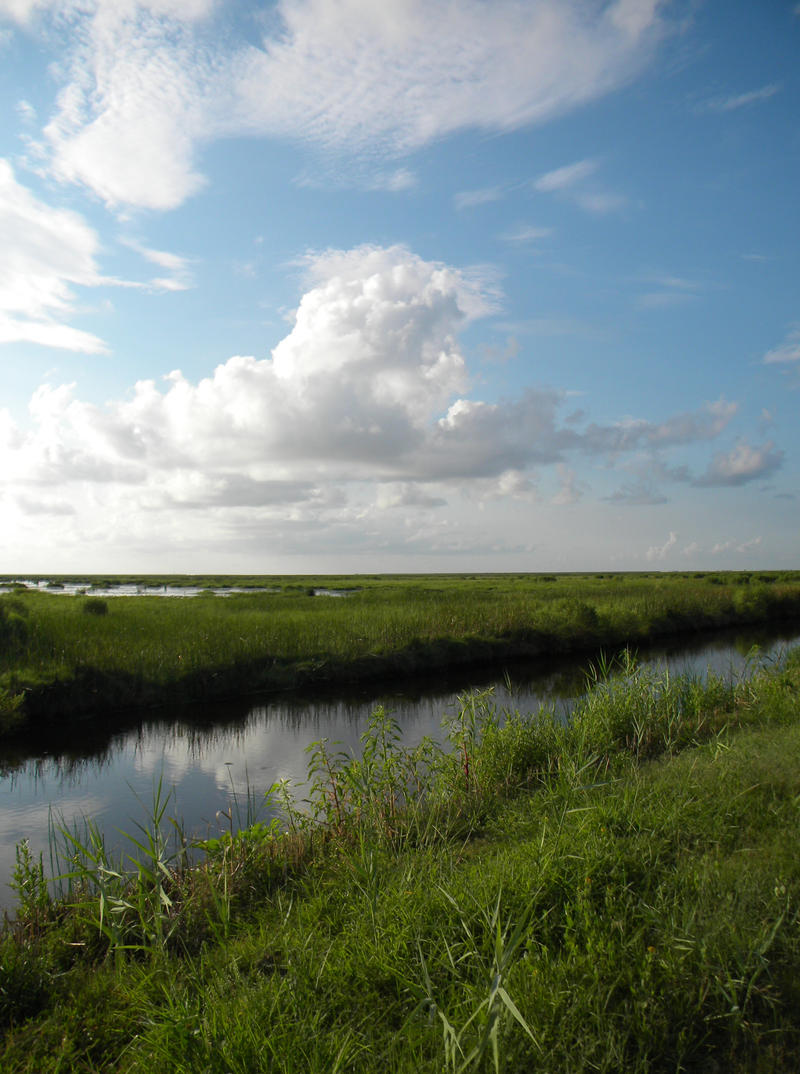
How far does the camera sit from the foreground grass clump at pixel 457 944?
2.53 meters

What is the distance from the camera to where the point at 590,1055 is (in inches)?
95.8

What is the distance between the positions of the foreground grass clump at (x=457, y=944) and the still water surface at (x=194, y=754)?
1.32 m

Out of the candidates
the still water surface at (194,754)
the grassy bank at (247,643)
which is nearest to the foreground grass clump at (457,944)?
the still water surface at (194,754)

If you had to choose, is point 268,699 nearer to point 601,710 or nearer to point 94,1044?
point 601,710

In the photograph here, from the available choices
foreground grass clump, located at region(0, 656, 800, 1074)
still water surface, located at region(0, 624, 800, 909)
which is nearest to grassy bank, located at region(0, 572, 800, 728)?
still water surface, located at region(0, 624, 800, 909)

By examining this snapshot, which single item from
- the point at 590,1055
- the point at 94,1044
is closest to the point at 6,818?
the point at 94,1044

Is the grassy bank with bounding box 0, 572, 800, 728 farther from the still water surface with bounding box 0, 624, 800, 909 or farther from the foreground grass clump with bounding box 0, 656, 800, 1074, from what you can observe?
the foreground grass clump with bounding box 0, 656, 800, 1074

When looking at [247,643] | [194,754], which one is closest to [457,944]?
[194,754]

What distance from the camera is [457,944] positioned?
2.85 metres

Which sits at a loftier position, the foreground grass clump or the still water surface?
the foreground grass clump

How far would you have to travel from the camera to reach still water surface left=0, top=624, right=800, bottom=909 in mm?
7410

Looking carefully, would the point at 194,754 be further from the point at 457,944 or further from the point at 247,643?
the point at 457,944

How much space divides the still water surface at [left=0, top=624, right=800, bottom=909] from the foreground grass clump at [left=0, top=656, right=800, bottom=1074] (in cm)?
132

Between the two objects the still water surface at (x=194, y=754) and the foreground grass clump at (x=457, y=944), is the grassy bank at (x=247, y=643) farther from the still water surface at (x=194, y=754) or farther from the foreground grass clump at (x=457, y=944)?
the foreground grass clump at (x=457, y=944)
